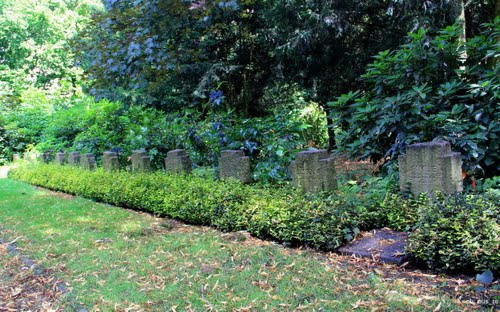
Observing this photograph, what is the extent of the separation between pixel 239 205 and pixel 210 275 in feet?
4.89

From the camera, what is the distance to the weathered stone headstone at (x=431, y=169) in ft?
12.8

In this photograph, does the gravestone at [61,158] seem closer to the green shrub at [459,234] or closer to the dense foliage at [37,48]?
the green shrub at [459,234]

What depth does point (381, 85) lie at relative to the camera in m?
5.41

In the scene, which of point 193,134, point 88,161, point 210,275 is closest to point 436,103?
point 210,275

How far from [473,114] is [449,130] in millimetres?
312

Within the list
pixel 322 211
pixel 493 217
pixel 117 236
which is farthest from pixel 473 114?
pixel 117 236

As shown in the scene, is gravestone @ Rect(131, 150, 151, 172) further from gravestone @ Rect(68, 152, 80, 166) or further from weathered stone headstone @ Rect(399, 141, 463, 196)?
weathered stone headstone @ Rect(399, 141, 463, 196)

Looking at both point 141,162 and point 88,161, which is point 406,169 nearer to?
point 141,162

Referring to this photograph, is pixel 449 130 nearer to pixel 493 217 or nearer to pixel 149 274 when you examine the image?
pixel 493 217

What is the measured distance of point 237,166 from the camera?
578cm

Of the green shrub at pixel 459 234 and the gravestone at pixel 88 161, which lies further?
the gravestone at pixel 88 161

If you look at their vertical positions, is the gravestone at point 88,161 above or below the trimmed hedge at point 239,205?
above

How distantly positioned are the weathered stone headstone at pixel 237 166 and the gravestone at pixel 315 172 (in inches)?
44.8

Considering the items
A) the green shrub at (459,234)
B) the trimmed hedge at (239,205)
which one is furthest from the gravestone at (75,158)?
the green shrub at (459,234)
